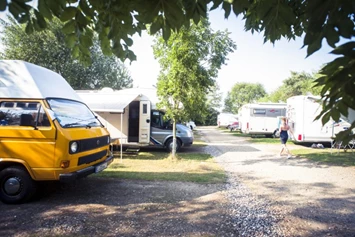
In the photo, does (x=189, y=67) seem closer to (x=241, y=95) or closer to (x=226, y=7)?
(x=226, y=7)

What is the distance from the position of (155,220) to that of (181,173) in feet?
11.9

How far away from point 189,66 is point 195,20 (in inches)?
284

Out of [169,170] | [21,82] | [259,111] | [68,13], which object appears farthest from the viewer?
[259,111]

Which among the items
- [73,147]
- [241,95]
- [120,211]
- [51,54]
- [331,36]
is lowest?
[120,211]

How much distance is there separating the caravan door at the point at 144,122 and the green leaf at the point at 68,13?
9.71 meters

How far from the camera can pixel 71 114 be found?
5668mm

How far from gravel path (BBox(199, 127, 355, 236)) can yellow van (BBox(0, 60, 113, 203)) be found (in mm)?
3261

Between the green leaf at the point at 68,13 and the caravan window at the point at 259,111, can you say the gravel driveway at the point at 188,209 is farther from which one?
the caravan window at the point at 259,111

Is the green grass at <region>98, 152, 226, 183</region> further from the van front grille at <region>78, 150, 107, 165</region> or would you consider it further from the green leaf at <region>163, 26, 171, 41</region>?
the green leaf at <region>163, 26, 171, 41</region>

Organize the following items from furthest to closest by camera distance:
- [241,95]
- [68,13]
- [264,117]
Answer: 1. [241,95]
2. [264,117]
3. [68,13]

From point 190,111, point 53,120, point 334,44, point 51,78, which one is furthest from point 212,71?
point 334,44

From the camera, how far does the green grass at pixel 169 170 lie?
23.3ft

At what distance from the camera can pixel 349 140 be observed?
1484 millimetres

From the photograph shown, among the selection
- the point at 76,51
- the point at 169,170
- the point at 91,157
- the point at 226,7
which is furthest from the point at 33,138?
the point at 169,170
